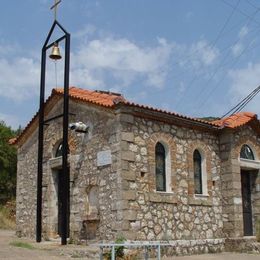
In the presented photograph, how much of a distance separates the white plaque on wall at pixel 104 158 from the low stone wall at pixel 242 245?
4.61 meters

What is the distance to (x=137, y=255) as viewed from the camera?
1198 centimetres

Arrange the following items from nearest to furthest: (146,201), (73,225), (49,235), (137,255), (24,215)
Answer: (137,255)
(146,201)
(73,225)
(49,235)
(24,215)

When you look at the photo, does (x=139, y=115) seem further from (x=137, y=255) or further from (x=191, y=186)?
(x=137, y=255)

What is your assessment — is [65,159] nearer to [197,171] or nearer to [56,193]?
[56,193]

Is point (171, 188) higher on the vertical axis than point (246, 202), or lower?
higher

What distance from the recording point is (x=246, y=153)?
52.9 ft

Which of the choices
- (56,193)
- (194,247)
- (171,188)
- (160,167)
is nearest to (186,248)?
(194,247)

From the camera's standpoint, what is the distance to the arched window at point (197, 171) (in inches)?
586

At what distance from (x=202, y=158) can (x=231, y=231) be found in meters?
2.34

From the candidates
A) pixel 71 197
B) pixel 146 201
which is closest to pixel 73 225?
pixel 71 197

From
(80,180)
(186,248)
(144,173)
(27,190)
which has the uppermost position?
(144,173)

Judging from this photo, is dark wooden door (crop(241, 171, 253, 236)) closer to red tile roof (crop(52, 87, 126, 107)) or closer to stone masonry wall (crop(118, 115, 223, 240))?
stone masonry wall (crop(118, 115, 223, 240))

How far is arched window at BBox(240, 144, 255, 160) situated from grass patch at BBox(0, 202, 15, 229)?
1149 centimetres

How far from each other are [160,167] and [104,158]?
1.67 meters
